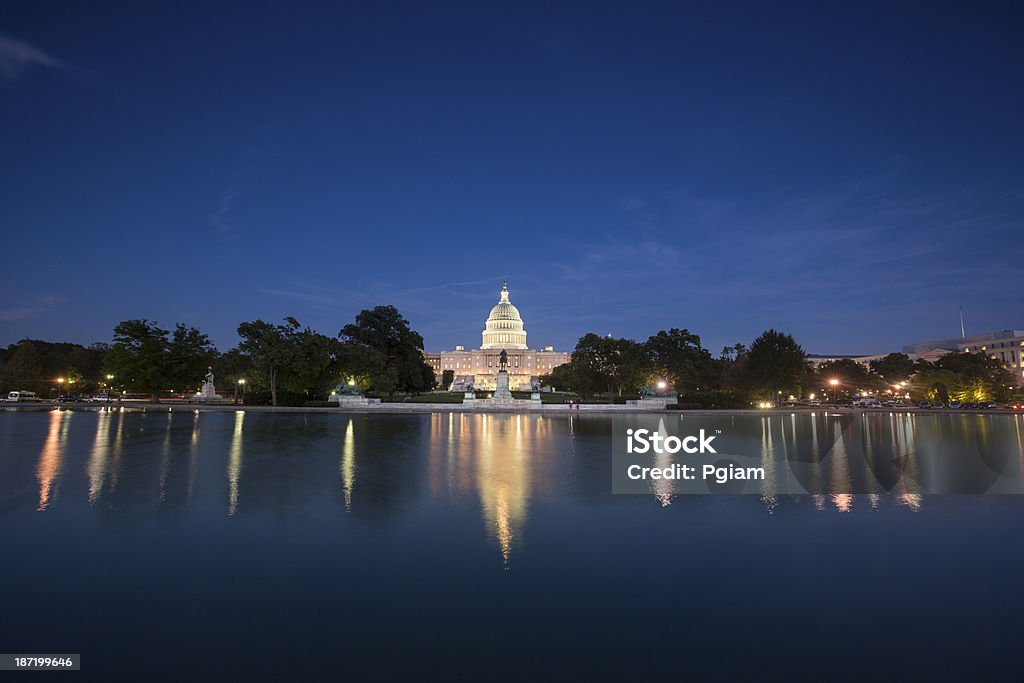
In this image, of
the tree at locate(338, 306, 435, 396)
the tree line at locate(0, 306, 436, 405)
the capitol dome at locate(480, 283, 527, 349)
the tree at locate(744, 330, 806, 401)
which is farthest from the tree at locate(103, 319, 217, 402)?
the capitol dome at locate(480, 283, 527, 349)

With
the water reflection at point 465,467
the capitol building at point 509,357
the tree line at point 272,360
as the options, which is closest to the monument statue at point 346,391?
the tree line at point 272,360

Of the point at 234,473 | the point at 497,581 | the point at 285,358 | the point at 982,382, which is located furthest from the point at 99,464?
the point at 982,382

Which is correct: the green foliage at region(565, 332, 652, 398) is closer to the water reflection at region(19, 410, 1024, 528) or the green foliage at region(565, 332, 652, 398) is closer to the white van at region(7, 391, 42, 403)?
the water reflection at region(19, 410, 1024, 528)

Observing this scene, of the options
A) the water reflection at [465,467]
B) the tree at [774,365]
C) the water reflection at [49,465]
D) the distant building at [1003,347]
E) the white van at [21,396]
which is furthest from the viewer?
the distant building at [1003,347]

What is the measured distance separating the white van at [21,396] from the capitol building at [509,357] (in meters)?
102

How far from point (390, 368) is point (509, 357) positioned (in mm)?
113004

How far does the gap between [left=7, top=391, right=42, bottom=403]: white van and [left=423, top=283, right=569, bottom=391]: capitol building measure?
4024 inches

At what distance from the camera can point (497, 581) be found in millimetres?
A: 7609

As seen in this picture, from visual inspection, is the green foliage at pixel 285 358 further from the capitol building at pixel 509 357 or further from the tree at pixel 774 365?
the capitol building at pixel 509 357

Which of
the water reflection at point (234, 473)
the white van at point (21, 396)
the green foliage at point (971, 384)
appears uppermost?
the green foliage at point (971, 384)

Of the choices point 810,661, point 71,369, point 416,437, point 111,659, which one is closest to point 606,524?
point 810,661

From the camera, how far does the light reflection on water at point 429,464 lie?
12.5 m

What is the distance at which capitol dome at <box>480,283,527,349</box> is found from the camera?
17450cm

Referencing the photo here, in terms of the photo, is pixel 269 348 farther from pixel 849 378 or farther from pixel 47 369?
pixel 849 378
